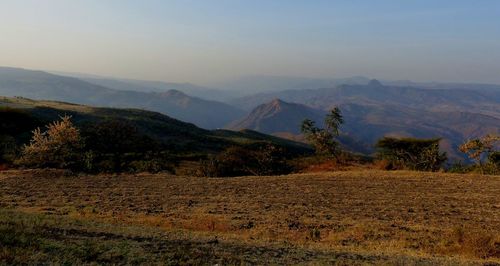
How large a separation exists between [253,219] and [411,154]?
40.4 metres

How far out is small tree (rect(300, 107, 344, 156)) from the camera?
2413 inches

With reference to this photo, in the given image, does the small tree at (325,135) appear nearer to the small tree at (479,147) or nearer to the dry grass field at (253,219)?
the small tree at (479,147)

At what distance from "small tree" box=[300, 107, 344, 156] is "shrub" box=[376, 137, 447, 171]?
6.15 m

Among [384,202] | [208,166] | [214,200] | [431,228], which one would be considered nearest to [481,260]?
[431,228]

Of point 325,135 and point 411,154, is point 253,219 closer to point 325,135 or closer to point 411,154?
point 411,154

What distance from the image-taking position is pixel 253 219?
20141mm

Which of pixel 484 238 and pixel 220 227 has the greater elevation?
pixel 484 238

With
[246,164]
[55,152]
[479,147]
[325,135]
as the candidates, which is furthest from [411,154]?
[55,152]

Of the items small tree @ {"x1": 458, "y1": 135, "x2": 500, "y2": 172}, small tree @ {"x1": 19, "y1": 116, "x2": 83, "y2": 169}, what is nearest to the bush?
small tree @ {"x1": 19, "y1": 116, "x2": 83, "y2": 169}

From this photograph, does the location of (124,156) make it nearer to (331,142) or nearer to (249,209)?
(331,142)

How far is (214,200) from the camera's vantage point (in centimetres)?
2511

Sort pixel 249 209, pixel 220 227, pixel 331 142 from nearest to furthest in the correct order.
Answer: pixel 220 227, pixel 249 209, pixel 331 142

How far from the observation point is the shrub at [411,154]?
46594mm

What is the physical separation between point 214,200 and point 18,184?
12911 mm
